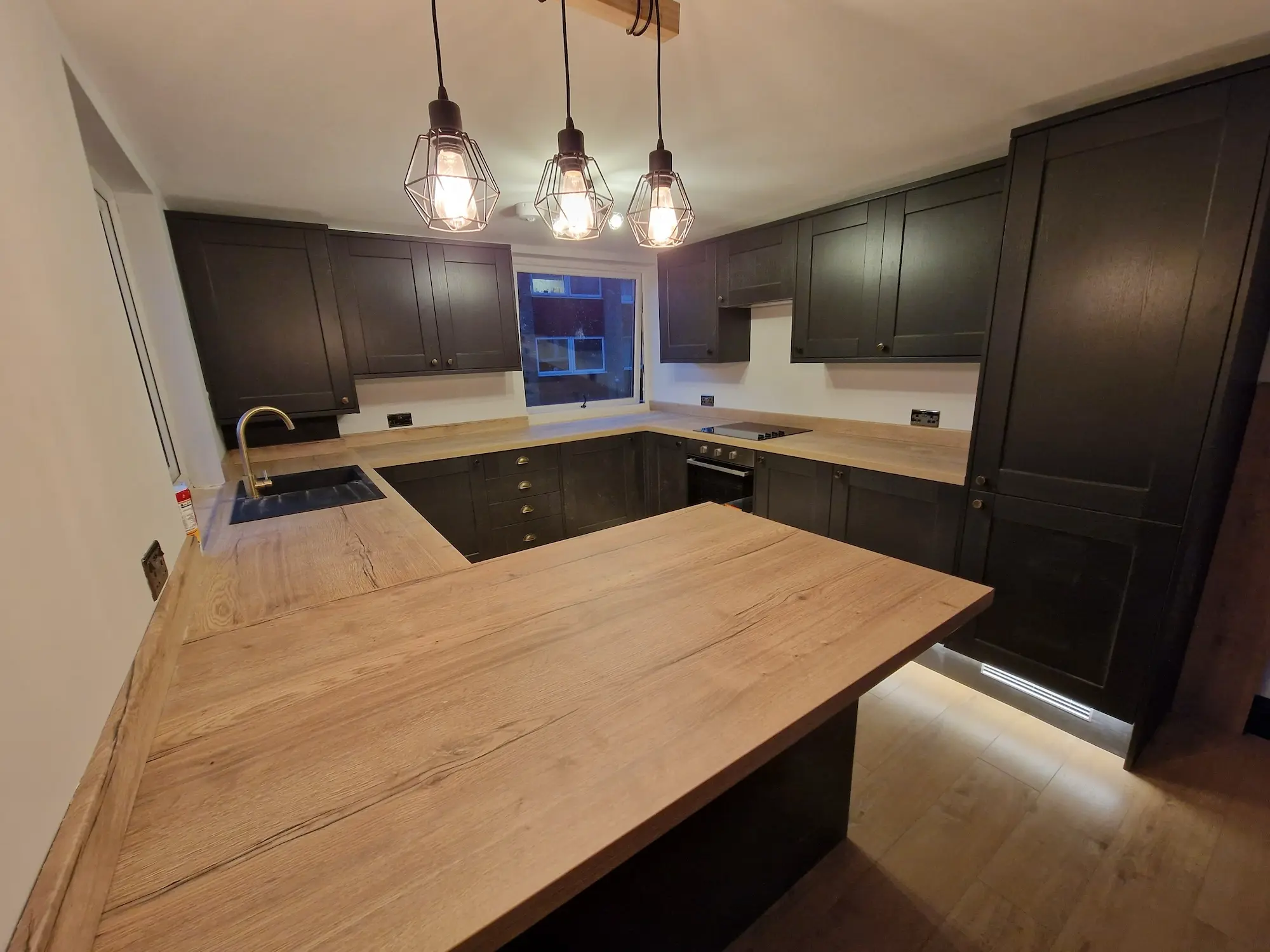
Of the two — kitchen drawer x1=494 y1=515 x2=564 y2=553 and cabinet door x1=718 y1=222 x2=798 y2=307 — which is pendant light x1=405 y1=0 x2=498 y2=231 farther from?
kitchen drawer x1=494 y1=515 x2=564 y2=553

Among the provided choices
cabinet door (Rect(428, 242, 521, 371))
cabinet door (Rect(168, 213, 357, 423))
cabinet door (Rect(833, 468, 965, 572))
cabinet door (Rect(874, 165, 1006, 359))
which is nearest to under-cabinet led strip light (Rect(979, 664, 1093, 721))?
cabinet door (Rect(833, 468, 965, 572))

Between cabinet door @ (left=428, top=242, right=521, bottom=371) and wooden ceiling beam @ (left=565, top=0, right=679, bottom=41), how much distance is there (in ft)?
7.10

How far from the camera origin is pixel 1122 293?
1.49 metres

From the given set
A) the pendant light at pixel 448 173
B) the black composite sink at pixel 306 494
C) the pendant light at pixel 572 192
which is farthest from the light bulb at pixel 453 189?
the black composite sink at pixel 306 494

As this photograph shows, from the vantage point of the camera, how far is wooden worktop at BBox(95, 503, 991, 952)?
464mm

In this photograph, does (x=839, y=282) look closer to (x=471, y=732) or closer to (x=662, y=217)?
(x=662, y=217)

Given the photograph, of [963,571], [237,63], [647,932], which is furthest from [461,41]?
[963,571]

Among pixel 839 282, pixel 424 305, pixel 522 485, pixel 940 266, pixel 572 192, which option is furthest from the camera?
pixel 522 485

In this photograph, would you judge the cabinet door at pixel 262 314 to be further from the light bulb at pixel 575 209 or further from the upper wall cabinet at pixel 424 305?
the light bulb at pixel 575 209

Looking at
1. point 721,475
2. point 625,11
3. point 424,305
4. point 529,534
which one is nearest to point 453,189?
point 625,11

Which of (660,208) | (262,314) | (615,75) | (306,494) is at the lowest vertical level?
(306,494)

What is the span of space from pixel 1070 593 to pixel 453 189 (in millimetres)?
2278

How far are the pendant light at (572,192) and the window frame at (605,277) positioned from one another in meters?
1.99

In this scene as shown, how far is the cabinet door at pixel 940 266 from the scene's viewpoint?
1.99 metres
